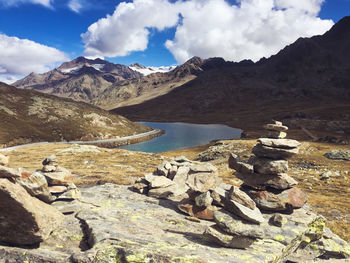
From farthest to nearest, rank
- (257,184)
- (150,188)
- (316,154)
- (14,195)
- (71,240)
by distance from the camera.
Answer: (316,154) < (150,188) < (257,184) < (71,240) < (14,195)

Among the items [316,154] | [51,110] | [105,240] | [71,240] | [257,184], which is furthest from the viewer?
[51,110]

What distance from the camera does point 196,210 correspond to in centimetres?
1451

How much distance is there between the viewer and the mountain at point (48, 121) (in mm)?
109312

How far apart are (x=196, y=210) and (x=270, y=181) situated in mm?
6924

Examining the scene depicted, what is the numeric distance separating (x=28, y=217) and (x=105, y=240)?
3.42m

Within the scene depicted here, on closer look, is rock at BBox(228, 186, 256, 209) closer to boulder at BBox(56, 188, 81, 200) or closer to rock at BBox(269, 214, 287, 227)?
rock at BBox(269, 214, 287, 227)

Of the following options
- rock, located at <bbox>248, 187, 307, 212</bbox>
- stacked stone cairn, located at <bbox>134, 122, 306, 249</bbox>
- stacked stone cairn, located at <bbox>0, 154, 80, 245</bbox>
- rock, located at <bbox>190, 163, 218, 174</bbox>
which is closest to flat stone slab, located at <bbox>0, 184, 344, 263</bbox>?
stacked stone cairn, located at <bbox>0, 154, 80, 245</bbox>

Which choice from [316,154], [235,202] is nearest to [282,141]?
[235,202]

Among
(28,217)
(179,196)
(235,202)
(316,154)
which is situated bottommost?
(316,154)

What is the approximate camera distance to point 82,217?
Result: 11648 millimetres

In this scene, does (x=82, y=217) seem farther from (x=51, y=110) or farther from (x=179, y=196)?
(x=51, y=110)

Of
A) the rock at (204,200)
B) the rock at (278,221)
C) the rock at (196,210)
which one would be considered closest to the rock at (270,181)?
the rock at (278,221)

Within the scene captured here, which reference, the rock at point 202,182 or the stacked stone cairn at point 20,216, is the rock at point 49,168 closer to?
the stacked stone cairn at point 20,216

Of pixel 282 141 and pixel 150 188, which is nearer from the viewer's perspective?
pixel 282 141
